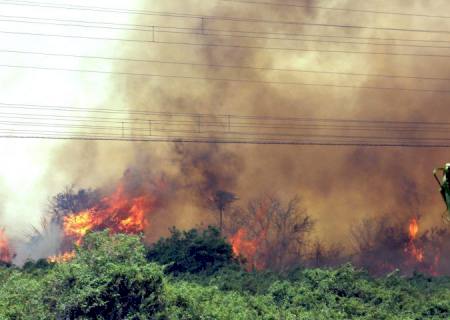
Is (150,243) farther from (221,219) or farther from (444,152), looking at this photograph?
(444,152)

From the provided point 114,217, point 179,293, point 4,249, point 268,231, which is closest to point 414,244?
point 268,231

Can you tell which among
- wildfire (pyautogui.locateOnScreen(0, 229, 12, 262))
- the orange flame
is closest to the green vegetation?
the orange flame

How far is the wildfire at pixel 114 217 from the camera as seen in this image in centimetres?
8338

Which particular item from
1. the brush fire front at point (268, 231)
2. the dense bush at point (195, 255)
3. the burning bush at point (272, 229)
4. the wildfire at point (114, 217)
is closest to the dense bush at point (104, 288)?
the dense bush at point (195, 255)

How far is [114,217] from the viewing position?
276 ft

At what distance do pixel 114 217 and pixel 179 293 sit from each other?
45.4 m

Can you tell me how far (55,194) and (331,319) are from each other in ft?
180

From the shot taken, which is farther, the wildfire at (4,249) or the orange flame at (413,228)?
the orange flame at (413,228)

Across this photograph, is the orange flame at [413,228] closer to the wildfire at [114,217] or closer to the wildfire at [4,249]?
the wildfire at [114,217]

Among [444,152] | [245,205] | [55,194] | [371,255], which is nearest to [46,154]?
[55,194]

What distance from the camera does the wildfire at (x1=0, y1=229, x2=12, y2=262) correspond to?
85537 millimetres

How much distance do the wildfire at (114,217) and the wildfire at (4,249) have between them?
7019 millimetres

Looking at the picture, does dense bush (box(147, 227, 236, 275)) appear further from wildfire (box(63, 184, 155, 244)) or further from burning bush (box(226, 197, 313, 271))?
burning bush (box(226, 197, 313, 271))

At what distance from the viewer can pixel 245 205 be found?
3462 inches
